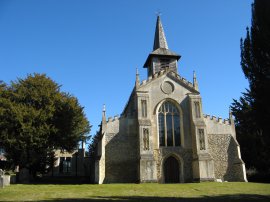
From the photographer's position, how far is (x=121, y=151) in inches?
1177

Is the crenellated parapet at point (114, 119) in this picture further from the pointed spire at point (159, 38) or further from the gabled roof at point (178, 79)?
the pointed spire at point (159, 38)

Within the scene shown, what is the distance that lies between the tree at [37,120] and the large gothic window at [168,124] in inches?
347

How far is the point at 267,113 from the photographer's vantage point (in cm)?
1399

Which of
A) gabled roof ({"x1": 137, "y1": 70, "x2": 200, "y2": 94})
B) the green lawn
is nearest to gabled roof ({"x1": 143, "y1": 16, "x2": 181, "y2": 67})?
gabled roof ({"x1": 137, "y1": 70, "x2": 200, "y2": 94})

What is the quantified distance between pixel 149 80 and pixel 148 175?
10.2m

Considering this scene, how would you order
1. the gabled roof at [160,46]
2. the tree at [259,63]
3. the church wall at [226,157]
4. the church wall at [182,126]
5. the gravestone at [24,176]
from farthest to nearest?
the gabled roof at [160,46] < the church wall at [226,157] < the church wall at [182,126] < the gravestone at [24,176] < the tree at [259,63]

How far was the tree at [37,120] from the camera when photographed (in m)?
28.6

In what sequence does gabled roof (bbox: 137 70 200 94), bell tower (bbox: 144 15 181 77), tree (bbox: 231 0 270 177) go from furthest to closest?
1. bell tower (bbox: 144 15 181 77)
2. gabled roof (bbox: 137 70 200 94)
3. tree (bbox: 231 0 270 177)

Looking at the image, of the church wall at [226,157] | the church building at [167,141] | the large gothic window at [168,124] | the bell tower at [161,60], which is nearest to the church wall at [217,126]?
the church building at [167,141]

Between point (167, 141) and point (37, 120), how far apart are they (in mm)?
13292

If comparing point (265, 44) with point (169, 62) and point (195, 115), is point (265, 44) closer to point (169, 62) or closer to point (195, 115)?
point (195, 115)

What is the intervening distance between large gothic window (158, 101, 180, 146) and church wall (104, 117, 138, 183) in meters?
2.83

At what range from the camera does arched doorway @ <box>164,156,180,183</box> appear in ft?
98.3

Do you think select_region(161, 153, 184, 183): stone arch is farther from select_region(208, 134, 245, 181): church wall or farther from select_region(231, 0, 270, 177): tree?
select_region(231, 0, 270, 177): tree
